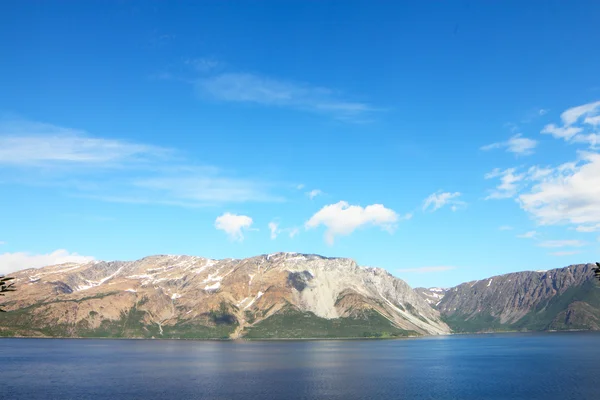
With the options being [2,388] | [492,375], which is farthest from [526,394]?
[2,388]

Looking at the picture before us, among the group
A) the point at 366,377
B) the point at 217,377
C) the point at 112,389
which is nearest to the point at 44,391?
the point at 112,389

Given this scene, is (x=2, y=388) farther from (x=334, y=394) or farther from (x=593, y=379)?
(x=593, y=379)

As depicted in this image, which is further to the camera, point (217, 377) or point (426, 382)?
point (217, 377)

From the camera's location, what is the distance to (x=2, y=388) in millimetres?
157125

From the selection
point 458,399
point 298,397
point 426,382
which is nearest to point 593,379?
point 426,382

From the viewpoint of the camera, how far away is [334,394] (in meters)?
150

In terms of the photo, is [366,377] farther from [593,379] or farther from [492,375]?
[593,379]

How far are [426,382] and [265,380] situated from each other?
58921 mm

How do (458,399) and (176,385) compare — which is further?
(176,385)

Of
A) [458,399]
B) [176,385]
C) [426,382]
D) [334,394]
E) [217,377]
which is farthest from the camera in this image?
[217,377]

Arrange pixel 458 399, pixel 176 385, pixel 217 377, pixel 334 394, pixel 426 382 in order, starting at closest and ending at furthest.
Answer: pixel 458 399, pixel 334 394, pixel 176 385, pixel 426 382, pixel 217 377

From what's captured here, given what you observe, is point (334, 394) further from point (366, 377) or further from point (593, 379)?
point (593, 379)

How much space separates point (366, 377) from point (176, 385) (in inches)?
2876

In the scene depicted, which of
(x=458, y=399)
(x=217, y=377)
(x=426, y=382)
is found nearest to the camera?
A: (x=458, y=399)
